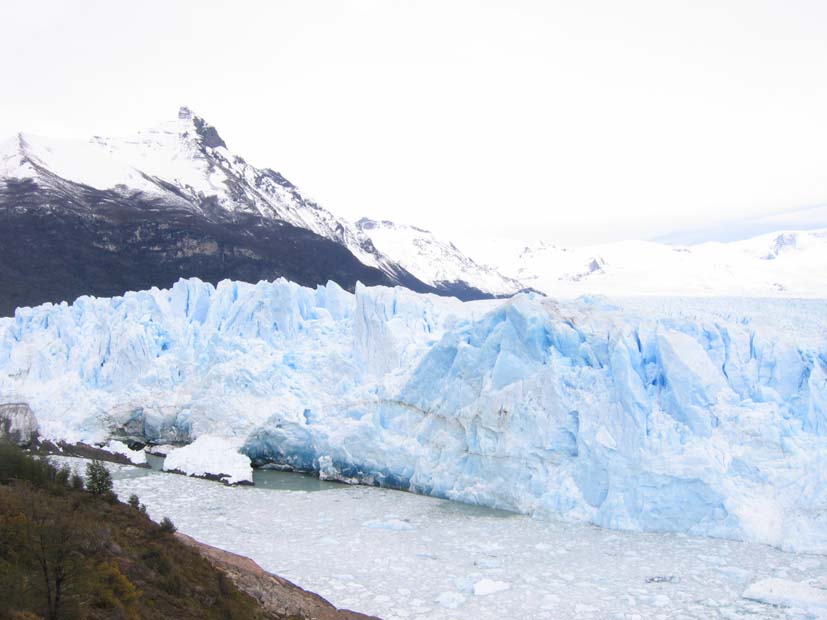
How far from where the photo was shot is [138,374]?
57.7ft

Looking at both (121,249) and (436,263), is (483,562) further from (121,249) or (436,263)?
(436,263)

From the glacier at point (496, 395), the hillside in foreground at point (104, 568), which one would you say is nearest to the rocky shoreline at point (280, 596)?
the hillside in foreground at point (104, 568)

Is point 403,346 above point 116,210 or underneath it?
underneath

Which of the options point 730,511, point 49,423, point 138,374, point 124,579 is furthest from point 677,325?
point 49,423

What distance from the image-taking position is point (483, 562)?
9.37m

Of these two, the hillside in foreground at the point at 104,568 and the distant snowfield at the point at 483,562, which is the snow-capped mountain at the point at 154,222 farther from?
the hillside in foreground at the point at 104,568

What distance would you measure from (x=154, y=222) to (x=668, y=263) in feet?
255

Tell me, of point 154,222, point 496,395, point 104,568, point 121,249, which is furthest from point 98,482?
point 154,222

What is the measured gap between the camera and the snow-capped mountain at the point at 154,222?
148 ft

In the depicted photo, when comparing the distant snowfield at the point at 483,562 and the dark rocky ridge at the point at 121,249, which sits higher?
the dark rocky ridge at the point at 121,249

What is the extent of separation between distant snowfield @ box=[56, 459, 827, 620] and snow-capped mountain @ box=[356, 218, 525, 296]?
68384 mm

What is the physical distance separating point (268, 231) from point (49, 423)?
46.4m

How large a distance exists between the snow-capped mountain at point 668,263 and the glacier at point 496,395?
194ft

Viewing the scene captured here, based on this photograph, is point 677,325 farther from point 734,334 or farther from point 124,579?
point 124,579
